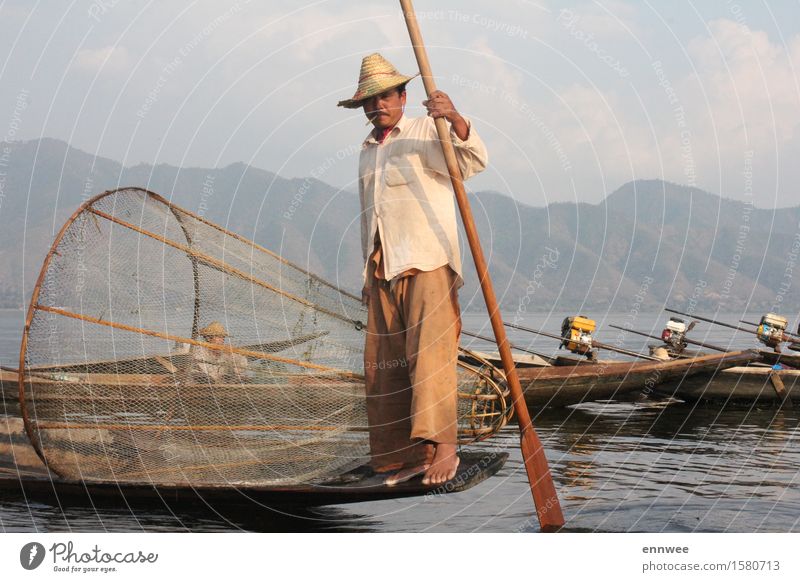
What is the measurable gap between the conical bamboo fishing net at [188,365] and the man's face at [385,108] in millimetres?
1740

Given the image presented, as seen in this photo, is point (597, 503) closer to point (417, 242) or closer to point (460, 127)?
point (417, 242)

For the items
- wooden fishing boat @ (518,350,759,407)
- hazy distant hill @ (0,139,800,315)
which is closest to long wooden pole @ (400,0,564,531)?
wooden fishing boat @ (518,350,759,407)

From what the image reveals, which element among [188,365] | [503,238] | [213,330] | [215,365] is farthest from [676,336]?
[503,238]

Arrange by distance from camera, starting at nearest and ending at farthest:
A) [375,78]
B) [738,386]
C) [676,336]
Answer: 1. [375,78]
2. [738,386]
3. [676,336]

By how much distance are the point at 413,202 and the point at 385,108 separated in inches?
22.5

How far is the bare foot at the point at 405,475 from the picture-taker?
226 inches

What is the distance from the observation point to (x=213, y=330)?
26.8 ft

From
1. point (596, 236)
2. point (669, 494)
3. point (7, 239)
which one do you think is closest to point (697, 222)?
point (596, 236)

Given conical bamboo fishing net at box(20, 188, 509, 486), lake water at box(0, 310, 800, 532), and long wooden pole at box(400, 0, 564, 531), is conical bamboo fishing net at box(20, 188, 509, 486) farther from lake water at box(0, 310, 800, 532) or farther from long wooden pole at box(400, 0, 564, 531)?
long wooden pole at box(400, 0, 564, 531)

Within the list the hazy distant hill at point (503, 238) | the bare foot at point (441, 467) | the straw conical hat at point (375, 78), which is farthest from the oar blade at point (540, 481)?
the hazy distant hill at point (503, 238)

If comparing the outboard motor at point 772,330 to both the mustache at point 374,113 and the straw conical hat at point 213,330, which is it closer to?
the straw conical hat at point 213,330

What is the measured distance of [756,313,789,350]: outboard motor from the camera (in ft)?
53.2
